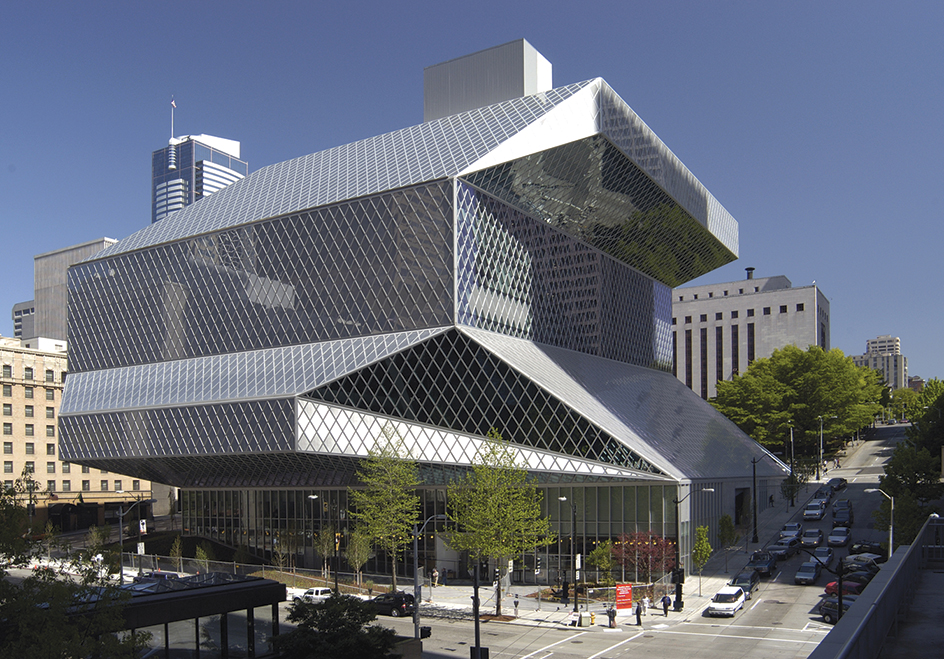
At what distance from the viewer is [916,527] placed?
5822cm

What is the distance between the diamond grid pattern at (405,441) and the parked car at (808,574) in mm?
10968

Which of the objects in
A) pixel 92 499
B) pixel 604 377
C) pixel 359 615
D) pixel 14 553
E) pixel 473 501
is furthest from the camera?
pixel 92 499

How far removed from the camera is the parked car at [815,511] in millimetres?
81188

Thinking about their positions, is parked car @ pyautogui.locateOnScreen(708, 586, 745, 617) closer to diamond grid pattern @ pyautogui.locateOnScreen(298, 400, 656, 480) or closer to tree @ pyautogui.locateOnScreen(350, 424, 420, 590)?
diamond grid pattern @ pyautogui.locateOnScreen(298, 400, 656, 480)

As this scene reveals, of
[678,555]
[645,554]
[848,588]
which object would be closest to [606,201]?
[645,554]

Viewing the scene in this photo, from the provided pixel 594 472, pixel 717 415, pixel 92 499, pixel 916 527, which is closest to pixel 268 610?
pixel 594 472

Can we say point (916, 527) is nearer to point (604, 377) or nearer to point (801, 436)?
point (604, 377)

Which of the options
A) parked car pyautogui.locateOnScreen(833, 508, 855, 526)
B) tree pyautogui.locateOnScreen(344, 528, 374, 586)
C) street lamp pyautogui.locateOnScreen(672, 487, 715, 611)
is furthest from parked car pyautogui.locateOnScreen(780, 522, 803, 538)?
tree pyautogui.locateOnScreen(344, 528, 374, 586)

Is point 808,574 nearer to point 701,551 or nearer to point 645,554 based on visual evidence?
point 701,551

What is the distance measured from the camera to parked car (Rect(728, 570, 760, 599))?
168ft

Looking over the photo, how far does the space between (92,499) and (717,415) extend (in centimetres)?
8477

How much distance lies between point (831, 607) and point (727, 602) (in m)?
5.63

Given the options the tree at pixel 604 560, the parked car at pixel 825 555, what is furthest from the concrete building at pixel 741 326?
the tree at pixel 604 560

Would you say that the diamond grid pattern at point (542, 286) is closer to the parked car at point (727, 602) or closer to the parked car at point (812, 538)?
the parked car at point (812, 538)
